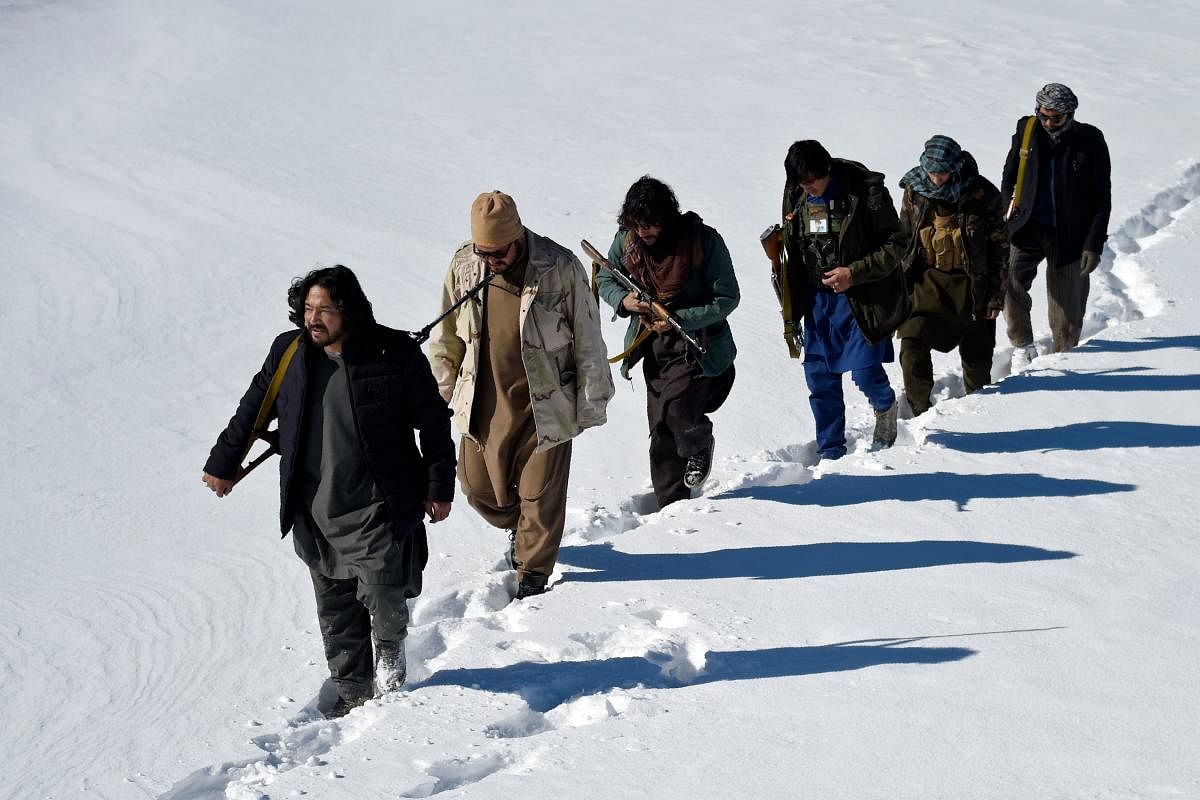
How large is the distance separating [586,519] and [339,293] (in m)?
2.39

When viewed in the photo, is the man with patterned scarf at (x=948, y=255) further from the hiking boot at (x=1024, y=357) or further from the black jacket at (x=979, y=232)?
the hiking boot at (x=1024, y=357)

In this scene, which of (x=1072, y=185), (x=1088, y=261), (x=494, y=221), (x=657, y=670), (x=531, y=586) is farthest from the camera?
(x=1088, y=261)

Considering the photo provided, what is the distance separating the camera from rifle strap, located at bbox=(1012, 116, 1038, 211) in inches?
293

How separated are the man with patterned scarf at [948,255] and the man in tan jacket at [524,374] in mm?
1901

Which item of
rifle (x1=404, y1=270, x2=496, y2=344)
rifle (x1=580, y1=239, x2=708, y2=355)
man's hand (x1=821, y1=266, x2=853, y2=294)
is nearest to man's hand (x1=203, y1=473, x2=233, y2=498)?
rifle (x1=404, y1=270, x2=496, y2=344)

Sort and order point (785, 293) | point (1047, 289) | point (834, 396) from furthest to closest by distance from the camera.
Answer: point (1047, 289)
point (834, 396)
point (785, 293)

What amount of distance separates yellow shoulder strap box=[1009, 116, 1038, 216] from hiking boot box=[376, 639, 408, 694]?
15.0 feet

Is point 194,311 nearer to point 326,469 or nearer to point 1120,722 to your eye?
point 326,469

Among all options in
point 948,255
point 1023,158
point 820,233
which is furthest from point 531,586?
point 1023,158

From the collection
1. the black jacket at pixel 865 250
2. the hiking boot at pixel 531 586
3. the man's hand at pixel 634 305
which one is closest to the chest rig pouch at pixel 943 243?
the black jacket at pixel 865 250

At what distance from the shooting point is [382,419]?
14.2 feet

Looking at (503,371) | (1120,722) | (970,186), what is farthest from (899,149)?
(1120,722)

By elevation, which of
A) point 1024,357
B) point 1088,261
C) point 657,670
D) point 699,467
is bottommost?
point 657,670

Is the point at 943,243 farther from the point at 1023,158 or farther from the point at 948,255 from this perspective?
the point at 1023,158
